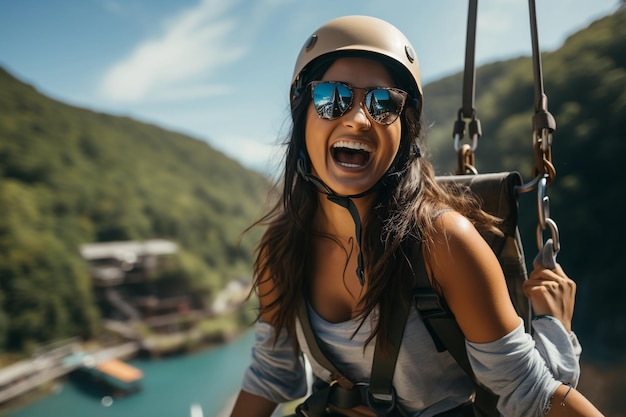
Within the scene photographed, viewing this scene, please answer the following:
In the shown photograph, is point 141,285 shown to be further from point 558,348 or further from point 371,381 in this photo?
point 558,348

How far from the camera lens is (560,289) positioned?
4.75 feet

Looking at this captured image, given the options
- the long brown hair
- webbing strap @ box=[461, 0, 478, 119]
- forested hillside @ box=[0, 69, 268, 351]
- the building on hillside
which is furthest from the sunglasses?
the building on hillside

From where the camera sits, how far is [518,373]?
1.18 metres

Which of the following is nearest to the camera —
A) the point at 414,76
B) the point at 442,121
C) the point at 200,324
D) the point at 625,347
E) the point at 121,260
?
the point at 414,76

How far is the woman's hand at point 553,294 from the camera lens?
56.2 inches

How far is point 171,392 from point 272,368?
670 centimetres

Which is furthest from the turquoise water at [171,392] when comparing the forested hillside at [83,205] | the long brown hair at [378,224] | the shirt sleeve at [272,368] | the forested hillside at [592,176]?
the long brown hair at [378,224]

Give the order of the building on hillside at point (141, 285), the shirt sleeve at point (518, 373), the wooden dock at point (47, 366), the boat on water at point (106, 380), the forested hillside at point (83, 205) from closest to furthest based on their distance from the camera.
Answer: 1. the shirt sleeve at point (518, 373)
2. the wooden dock at point (47, 366)
3. the boat on water at point (106, 380)
4. the forested hillside at point (83, 205)
5. the building on hillside at point (141, 285)

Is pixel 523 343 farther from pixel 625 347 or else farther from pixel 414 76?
pixel 625 347

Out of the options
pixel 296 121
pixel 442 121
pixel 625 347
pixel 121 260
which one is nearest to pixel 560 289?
pixel 296 121

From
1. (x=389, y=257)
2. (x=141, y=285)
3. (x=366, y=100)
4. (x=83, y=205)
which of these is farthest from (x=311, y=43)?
(x=83, y=205)

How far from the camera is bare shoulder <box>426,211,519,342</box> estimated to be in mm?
1187

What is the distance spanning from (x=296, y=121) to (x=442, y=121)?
9314 millimetres

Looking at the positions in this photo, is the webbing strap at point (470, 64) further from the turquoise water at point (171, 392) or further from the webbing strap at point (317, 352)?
the turquoise water at point (171, 392)
